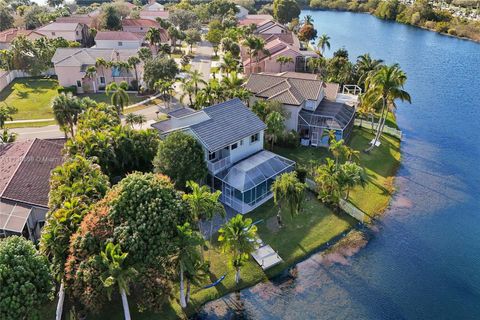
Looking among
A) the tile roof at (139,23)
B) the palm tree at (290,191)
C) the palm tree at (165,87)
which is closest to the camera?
the palm tree at (290,191)

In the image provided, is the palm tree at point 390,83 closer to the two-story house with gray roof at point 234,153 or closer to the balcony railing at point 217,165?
the two-story house with gray roof at point 234,153

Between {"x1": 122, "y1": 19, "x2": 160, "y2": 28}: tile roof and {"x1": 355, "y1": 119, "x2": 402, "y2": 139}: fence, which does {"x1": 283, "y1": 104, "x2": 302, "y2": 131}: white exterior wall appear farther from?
{"x1": 122, "y1": 19, "x2": 160, "y2": 28}: tile roof

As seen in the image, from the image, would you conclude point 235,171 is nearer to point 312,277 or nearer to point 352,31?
point 312,277

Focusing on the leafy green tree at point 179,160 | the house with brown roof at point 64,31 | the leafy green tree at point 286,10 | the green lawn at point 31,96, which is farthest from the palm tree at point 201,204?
the leafy green tree at point 286,10

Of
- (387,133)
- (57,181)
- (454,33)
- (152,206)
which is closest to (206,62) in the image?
(387,133)

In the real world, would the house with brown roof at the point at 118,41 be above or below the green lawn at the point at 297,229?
above

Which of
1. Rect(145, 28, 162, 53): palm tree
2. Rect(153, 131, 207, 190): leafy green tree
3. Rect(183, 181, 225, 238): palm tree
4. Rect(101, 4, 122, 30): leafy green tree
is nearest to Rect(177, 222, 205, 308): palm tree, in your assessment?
Rect(183, 181, 225, 238): palm tree
